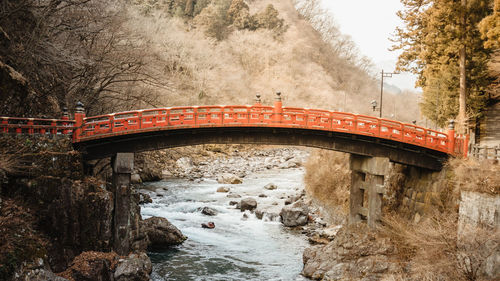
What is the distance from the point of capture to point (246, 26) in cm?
7312

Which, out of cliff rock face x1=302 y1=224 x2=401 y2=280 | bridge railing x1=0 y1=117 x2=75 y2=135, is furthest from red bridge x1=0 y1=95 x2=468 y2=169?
cliff rock face x1=302 y1=224 x2=401 y2=280

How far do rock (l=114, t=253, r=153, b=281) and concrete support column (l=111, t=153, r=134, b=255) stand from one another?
86 centimetres

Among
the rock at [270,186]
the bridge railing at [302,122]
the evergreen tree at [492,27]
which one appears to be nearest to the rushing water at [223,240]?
the rock at [270,186]

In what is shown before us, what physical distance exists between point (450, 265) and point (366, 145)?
7409 mm

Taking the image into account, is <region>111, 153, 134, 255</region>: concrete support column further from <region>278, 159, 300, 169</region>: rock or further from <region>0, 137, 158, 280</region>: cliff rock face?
<region>278, 159, 300, 169</region>: rock

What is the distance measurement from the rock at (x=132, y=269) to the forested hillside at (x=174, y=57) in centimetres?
835

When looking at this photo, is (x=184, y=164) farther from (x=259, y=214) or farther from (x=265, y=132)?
(x=265, y=132)

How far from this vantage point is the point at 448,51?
21297 mm

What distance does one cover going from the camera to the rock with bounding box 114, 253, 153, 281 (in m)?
15.9

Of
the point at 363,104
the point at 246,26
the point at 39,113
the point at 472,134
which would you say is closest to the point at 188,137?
the point at 39,113

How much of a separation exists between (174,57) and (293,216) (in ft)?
111

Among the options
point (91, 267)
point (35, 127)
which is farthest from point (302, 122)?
point (35, 127)

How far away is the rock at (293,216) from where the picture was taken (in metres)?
24.6

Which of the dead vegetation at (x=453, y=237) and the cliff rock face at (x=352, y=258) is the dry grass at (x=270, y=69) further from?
the dead vegetation at (x=453, y=237)
